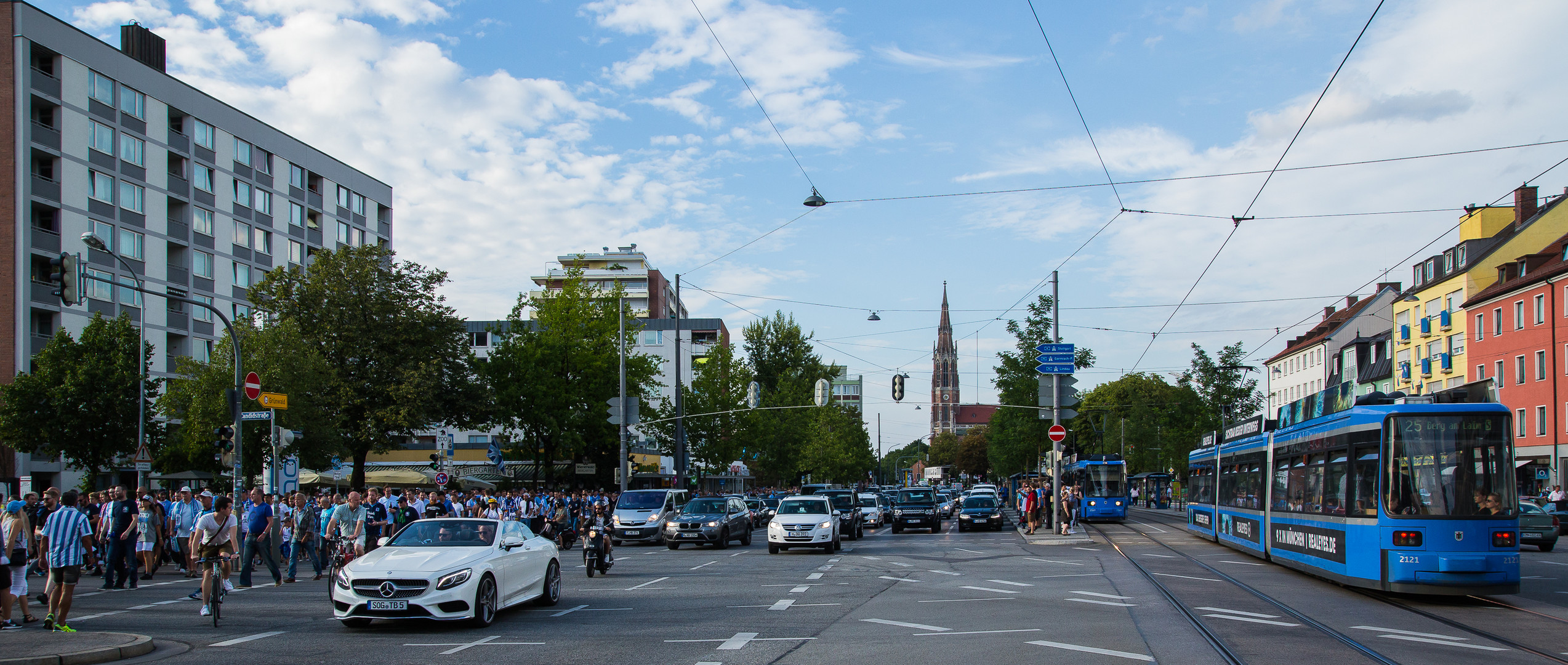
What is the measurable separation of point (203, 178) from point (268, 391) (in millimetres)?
26920

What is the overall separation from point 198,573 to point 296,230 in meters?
47.9

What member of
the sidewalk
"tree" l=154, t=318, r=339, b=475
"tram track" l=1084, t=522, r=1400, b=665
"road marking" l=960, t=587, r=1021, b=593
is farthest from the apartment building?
"tram track" l=1084, t=522, r=1400, b=665

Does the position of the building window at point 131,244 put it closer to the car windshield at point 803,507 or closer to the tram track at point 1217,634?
the car windshield at point 803,507

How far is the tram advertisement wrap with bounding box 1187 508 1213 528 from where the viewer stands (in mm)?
26703

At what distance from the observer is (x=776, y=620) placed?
1291 cm

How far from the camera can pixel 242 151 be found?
59.7 m

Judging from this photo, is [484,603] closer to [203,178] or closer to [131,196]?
[131,196]

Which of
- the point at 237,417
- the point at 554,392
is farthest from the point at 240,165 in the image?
the point at 237,417

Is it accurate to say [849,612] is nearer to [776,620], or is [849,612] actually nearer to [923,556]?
[776,620]

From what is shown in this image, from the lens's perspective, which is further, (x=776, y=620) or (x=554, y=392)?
(x=554, y=392)

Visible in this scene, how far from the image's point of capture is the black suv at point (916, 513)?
39.0m

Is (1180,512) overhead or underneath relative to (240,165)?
underneath

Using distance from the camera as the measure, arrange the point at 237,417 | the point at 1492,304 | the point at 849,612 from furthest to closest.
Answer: the point at 1492,304 < the point at 237,417 < the point at 849,612

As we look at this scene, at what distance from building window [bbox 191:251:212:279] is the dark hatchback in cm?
3932
